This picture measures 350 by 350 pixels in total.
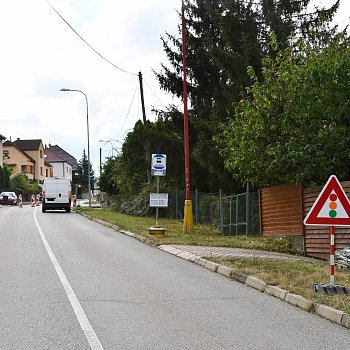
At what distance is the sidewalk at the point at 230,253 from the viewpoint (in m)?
12.4

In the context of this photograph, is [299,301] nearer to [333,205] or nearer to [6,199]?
[333,205]

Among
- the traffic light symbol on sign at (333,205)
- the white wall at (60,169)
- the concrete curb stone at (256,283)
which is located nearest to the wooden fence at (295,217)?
the concrete curb stone at (256,283)

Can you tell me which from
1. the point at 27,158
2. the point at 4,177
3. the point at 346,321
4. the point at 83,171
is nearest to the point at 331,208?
the point at 346,321

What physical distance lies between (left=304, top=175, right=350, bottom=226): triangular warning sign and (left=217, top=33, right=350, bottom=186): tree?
662 centimetres

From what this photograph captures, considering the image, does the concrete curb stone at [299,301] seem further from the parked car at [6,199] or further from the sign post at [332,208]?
the parked car at [6,199]

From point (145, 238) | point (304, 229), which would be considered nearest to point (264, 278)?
point (304, 229)

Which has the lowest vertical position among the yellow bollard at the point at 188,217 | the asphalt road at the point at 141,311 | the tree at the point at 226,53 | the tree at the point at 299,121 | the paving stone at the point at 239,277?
the asphalt road at the point at 141,311

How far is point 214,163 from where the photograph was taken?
24156mm

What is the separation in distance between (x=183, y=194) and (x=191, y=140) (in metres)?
3.01

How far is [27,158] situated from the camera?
325 ft

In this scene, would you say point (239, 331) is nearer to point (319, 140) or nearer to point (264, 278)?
point (264, 278)

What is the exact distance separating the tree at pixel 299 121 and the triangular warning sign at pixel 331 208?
6.62 metres

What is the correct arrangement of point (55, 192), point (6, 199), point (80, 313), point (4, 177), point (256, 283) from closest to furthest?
1. point (80, 313)
2. point (256, 283)
3. point (55, 192)
4. point (6, 199)
5. point (4, 177)

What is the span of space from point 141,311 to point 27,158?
95.8 metres
